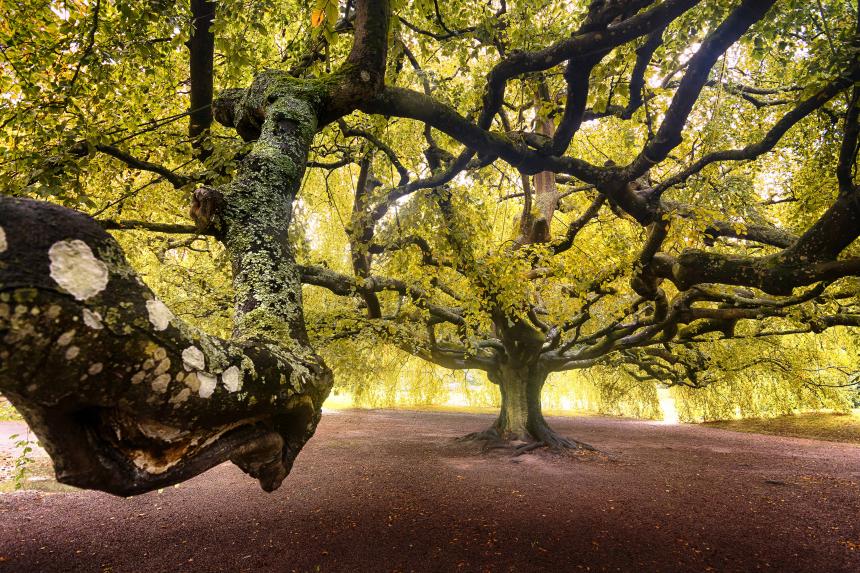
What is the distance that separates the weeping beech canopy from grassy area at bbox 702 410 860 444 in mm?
6670

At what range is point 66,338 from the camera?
1.09 meters

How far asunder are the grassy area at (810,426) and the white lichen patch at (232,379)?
20.8 m

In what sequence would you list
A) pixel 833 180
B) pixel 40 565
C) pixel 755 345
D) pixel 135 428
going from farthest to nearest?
pixel 755 345, pixel 833 180, pixel 40 565, pixel 135 428

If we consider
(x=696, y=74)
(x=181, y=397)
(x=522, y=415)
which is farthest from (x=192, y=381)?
(x=522, y=415)

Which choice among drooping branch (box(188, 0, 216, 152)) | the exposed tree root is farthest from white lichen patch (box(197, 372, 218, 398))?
the exposed tree root

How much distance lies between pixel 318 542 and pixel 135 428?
4955 mm

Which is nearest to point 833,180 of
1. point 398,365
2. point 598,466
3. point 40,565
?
point 598,466

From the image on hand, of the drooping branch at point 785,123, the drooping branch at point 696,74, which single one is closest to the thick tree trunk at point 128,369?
the drooping branch at point 696,74

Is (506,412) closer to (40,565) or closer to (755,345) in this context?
(755,345)

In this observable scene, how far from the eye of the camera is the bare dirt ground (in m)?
4.92

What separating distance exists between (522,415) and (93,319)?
13.2m

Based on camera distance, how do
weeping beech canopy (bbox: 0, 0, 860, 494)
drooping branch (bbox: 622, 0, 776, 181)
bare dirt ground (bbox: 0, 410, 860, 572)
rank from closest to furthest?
1. weeping beech canopy (bbox: 0, 0, 860, 494)
2. drooping branch (bbox: 622, 0, 776, 181)
3. bare dirt ground (bbox: 0, 410, 860, 572)

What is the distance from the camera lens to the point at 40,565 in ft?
15.2

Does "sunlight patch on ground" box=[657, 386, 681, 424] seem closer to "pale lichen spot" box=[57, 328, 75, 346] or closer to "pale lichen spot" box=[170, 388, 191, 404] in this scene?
"pale lichen spot" box=[170, 388, 191, 404]
